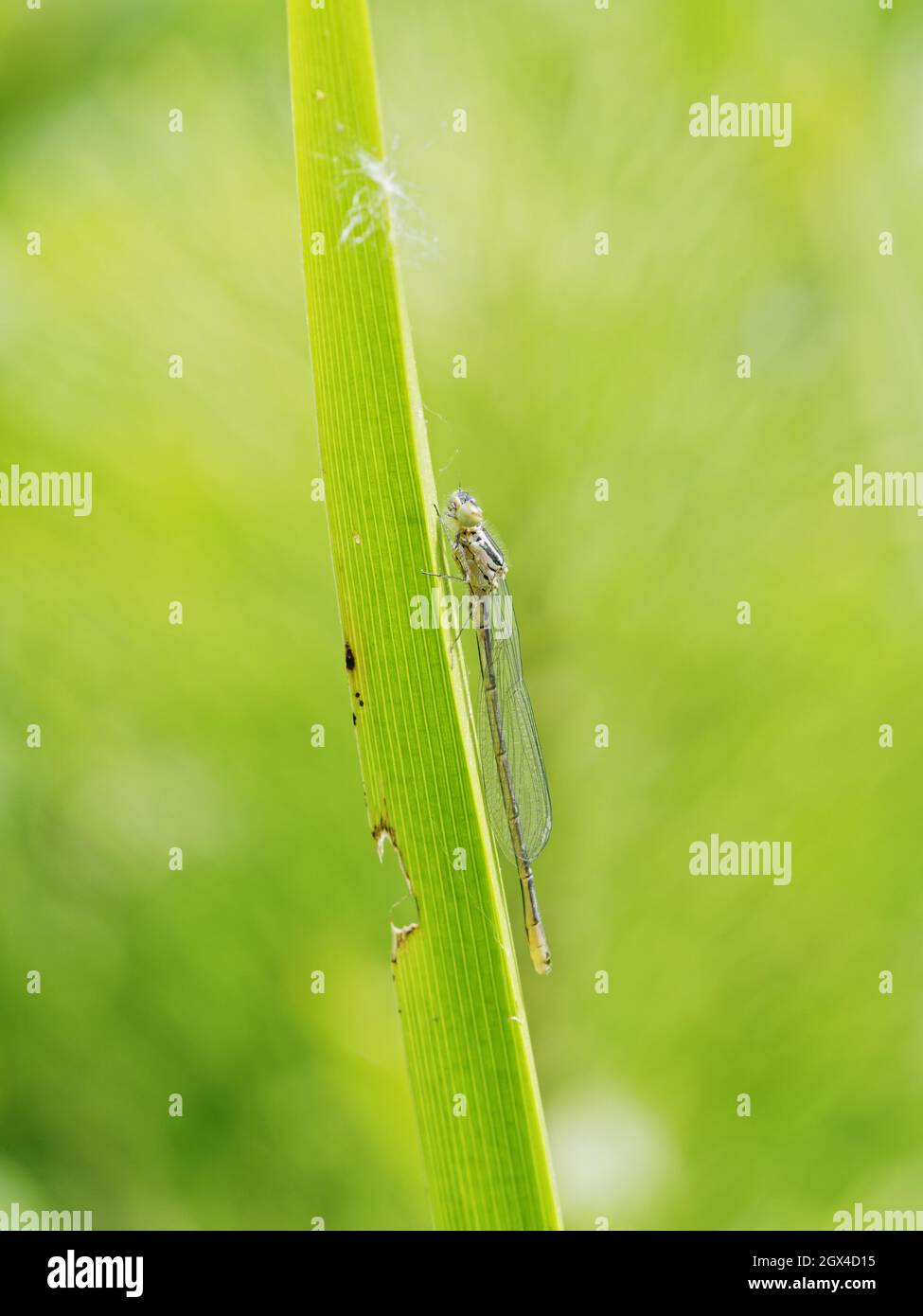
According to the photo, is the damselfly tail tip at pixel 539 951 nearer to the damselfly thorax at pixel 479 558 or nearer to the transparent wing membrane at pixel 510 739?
the transparent wing membrane at pixel 510 739

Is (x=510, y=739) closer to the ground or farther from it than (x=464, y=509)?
closer to the ground

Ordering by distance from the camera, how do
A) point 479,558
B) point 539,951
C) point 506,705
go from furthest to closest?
point 506,705 → point 479,558 → point 539,951

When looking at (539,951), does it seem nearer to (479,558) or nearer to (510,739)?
(510,739)

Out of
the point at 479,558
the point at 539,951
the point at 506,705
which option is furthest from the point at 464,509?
the point at 539,951

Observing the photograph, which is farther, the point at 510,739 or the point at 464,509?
the point at 510,739

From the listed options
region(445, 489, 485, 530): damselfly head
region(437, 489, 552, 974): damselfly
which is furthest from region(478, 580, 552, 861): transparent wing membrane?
region(445, 489, 485, 530): damselfly head

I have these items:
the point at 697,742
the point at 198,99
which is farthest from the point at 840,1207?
the point at 198,99
